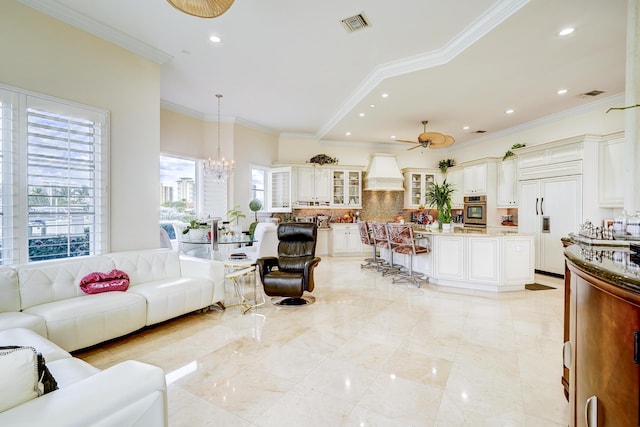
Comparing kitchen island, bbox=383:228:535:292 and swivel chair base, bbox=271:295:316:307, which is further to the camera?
kitchen island, bbox=383:228:535:292

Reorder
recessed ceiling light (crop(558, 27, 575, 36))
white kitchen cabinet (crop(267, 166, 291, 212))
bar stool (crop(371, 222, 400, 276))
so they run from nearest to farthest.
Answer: recessed ceiling light (crop(558, 27, 575, 36))
bar stool (crop(371, 222, 400, 276))
white kitchen cabinet (crop(267, 166, 291, 212))

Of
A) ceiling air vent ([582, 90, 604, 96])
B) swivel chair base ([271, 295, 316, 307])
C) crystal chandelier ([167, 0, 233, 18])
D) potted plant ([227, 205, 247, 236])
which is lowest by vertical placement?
swivel chair base ([271, 295, 316, 307])

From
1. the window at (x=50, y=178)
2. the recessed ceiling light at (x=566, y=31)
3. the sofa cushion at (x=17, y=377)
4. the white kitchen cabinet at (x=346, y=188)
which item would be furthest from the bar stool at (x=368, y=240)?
the sofa cushion at (x=17, y=377)

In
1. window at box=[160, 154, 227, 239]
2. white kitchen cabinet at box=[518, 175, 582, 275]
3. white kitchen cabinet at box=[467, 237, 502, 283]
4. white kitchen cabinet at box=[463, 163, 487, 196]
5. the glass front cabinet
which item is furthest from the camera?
the glass front cabinet

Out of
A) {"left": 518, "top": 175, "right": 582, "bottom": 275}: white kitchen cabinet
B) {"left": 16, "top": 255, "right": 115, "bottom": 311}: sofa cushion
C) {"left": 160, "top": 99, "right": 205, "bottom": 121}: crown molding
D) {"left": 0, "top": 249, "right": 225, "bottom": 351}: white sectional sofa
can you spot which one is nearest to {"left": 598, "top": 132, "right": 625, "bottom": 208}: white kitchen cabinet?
{"left": 518, "top": 175, "right": 582, "bottom": 275}: white kitchen cabinet

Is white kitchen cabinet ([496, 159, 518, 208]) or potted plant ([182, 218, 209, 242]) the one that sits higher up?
white kitchen cabinet ([496, 159, 518, 208])

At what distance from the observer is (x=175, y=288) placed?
123 inches

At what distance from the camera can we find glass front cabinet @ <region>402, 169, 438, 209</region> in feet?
27.6

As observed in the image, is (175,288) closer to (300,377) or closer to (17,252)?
(17,252)

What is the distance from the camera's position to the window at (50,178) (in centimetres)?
264

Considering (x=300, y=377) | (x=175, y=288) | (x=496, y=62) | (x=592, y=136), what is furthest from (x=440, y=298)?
(x=592, y=136)

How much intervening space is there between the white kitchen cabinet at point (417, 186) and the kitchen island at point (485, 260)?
12.5ft

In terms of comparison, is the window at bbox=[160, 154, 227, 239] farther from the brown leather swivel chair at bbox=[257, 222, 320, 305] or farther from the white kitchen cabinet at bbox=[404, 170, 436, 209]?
the white kitchen cabinet at bbox=[404, 170, 436, 209]

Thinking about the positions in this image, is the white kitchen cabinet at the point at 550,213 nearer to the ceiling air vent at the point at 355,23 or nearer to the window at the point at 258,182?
the ceiling air vent at the point at 355,23
